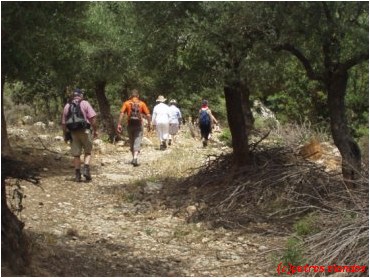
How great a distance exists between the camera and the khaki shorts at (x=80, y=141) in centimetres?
1161

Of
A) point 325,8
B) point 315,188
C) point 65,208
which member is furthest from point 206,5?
point 65,208

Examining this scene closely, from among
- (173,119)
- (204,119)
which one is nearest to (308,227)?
(204,119)

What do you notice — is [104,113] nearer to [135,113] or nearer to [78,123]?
[135,113]

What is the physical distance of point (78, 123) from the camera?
11.4 meters

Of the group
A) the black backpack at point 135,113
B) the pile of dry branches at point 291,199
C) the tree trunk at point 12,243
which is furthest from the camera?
the black backpack at point 135,113

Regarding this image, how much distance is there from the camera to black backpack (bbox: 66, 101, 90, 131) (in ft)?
37.3

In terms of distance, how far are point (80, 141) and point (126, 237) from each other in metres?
4.00

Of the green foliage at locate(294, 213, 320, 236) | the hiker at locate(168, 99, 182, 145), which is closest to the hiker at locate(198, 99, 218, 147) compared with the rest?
the hiker at locate(168, 99, 182, 145)

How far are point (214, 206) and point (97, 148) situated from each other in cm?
786

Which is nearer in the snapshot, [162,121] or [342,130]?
[342,130]

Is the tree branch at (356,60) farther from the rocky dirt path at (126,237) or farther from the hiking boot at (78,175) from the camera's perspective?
the hiking boot at (78,175)

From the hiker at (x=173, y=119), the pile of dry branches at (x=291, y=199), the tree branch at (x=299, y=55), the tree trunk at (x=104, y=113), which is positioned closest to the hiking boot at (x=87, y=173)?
the pile of dry branches at (x=291, y=199)

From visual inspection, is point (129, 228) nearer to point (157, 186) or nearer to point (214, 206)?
point (214, 206)

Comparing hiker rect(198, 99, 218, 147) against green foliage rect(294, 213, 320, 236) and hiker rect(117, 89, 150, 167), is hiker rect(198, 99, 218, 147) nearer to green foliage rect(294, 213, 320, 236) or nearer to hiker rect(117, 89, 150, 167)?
hiker rect(117, 89, 150, 167)
